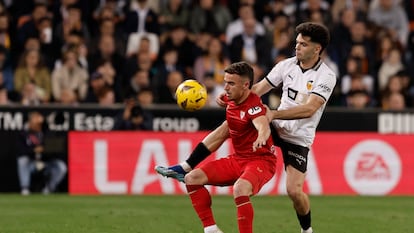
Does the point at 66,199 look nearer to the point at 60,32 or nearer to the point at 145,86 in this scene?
the point at 145,86

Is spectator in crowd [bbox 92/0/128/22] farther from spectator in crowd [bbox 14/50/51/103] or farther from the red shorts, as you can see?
the red shorts

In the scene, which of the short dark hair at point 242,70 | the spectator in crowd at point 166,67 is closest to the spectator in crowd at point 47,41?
the spectator in crowd at point 166,67

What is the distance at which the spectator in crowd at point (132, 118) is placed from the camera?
18359mm

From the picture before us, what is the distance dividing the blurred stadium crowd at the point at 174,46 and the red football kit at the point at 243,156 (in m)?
7.94

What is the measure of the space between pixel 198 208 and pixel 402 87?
33.7 ft

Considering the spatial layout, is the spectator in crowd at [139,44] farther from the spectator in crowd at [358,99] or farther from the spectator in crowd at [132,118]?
the spectator in crowd at [358,99]

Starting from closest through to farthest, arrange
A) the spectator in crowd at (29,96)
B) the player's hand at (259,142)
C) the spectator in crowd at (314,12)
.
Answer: the player's hand at (259,142), the spectator in crowd at (29,96), the spectator in crowd at (314,12)

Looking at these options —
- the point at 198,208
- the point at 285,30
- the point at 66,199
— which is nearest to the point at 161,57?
the point at 285,30

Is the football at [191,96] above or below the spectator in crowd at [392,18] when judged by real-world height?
above

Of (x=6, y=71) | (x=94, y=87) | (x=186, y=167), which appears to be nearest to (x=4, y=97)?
(x=6, y=71)

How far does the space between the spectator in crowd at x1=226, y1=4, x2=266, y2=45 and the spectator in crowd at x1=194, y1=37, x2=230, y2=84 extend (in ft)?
3.43

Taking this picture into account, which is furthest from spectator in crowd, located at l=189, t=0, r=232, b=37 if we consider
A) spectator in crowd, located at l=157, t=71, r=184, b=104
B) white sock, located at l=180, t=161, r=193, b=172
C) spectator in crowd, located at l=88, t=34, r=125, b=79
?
white sock, located at l=180, t=161, r=193, b=172

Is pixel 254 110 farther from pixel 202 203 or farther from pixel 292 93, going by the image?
pixel 202 203

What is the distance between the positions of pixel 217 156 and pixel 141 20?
415 cm
